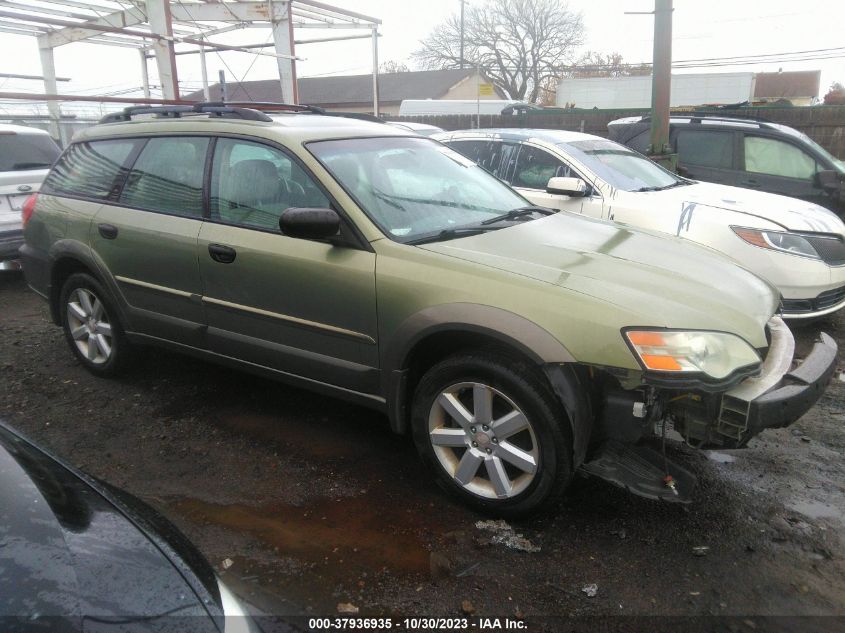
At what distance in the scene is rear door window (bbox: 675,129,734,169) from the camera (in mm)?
7996

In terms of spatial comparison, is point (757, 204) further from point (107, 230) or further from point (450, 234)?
point (107, 230)

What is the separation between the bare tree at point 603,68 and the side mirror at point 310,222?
47547 millimetres

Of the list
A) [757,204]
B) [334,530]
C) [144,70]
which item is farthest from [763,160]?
[144,70]

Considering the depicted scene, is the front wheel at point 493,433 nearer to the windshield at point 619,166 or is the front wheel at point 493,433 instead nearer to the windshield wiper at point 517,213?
the windshield wiper at point 517,213

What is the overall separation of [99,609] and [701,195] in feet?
19.2

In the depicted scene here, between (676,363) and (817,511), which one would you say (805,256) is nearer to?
(817,511)

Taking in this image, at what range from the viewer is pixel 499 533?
285cm

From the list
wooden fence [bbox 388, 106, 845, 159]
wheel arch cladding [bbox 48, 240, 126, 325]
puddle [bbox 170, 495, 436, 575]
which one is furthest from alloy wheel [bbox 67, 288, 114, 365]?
wooden fence [bbox 388, 106, 845, 159]

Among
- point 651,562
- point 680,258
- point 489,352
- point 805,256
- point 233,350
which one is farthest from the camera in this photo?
point 805,256

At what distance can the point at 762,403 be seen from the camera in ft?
8.17

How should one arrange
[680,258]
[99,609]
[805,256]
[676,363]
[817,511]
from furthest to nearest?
[805,256]
[680,258]
[817,511]
[676,363]
[99,609]

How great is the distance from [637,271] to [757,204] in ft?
11.3

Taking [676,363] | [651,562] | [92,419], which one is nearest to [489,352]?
[676,363]

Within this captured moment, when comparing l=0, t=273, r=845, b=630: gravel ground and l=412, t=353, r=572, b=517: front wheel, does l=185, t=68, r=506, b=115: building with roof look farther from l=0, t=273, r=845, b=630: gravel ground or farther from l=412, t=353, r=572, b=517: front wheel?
l=412, t=353, r=572, b=517: front wheel
